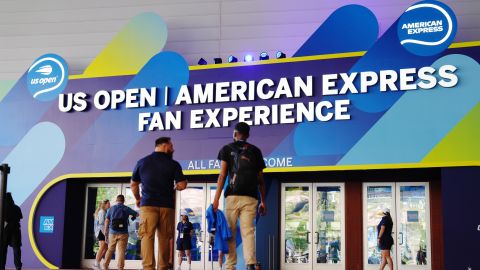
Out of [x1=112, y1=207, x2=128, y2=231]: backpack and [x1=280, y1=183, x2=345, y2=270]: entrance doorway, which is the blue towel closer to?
[x1=112, y1=207, x2=128, y2=231]: backpack

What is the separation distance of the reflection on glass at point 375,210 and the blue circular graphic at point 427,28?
368 cm

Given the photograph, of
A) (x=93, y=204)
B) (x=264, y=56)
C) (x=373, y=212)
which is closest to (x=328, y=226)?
(x=373, y=212)

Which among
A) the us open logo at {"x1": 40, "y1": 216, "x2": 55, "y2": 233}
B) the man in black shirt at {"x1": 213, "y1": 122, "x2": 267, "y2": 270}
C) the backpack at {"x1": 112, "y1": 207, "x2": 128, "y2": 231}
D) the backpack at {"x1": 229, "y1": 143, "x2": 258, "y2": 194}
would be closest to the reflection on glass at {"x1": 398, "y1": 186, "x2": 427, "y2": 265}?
the backpack at {"x1": 112, "y1": 207, "x2": 128, "y2": 231}

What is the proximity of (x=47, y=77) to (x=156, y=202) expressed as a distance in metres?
12.0

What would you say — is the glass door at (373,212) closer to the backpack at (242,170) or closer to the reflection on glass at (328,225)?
the reflection on glass at (328,225)

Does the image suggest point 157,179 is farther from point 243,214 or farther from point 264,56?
point 264,56

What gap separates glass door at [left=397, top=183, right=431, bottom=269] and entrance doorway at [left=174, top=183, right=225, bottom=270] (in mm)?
4736

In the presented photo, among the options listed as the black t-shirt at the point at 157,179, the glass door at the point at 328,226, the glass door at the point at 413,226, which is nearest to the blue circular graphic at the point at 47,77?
the glass door at the point at 328,226

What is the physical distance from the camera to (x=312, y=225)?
16.5 metres

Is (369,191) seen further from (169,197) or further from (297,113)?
(169,197)

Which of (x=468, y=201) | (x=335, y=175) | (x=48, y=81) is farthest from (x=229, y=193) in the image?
Result: (x=48, y=81)

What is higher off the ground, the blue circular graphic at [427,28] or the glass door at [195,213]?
the blue circular graphic at [427,28]

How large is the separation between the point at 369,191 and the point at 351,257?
68.9 inches

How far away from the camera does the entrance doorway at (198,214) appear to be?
17.0 m
